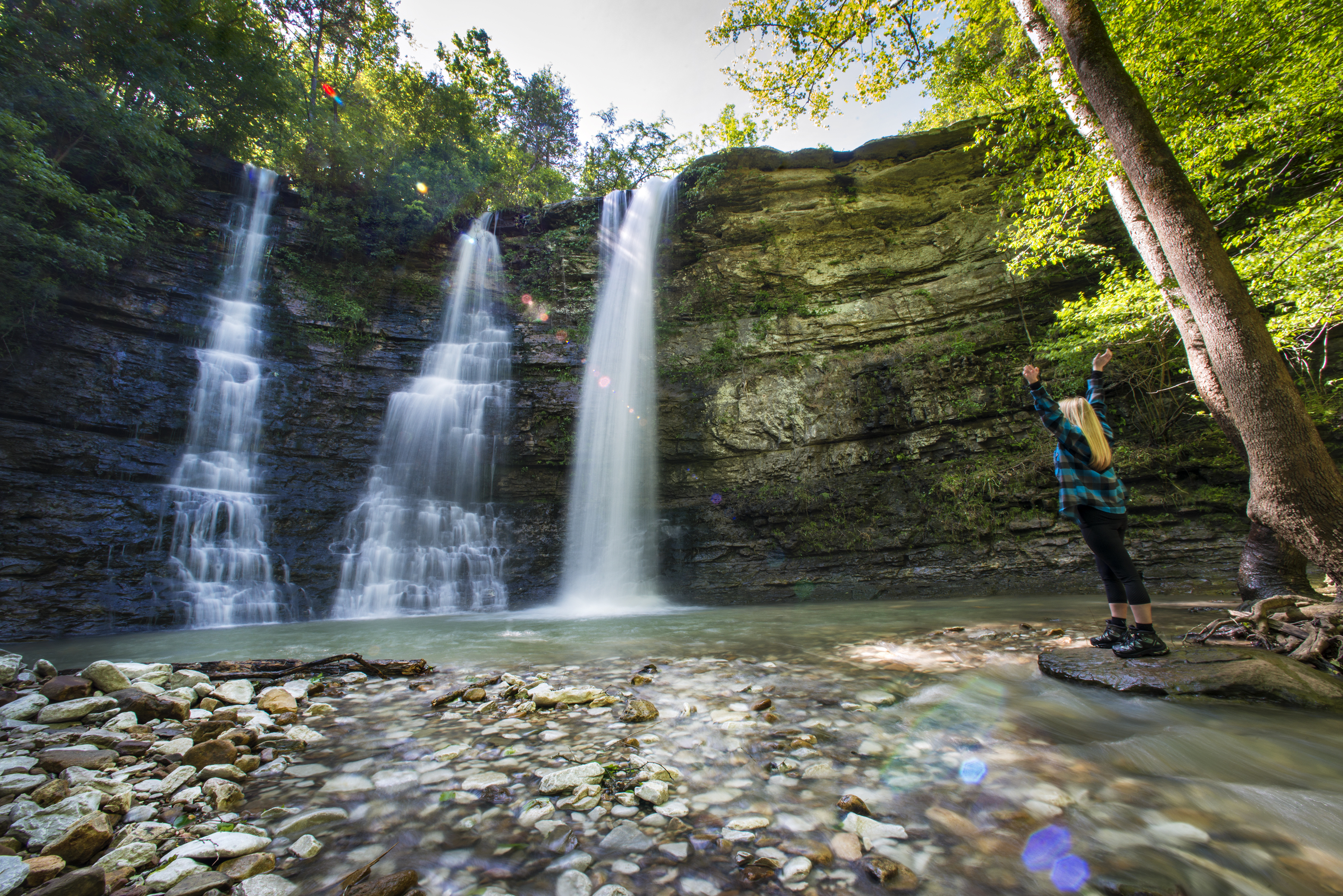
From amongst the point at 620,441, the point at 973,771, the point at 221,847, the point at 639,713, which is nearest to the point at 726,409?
the point at 620,441

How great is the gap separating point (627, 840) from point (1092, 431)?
4.22 m

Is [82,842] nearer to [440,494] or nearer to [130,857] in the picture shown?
[130,857]

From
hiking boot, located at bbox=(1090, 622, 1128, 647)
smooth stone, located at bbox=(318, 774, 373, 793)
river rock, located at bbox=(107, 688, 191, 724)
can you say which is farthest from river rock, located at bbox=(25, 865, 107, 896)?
hiking boot, located at bbox=(1090, 622, 1128, 647)

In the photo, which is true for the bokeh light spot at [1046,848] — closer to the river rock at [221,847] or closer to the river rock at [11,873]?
the river rock at [221,847]

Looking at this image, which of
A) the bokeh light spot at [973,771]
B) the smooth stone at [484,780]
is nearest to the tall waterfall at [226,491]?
the smooth stone at [484,780]

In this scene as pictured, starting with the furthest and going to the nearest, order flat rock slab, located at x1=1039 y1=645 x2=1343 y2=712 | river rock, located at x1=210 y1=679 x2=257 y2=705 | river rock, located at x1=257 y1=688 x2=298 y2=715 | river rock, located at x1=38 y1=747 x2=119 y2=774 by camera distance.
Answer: river rock, located at x1=210 y1=679 x2=257 y2=705
river rock, located at x1=257 y1=688 x2=298 y2=715
flat rock slab, located at x1=1039 y1=645 x2=1343 y2=712
river rock, located at x1=38 y1=747 x2=119 y2=774

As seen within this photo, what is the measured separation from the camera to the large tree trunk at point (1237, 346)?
356 centimetres

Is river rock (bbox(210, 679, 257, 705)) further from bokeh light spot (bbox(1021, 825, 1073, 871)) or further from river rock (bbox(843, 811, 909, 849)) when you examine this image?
bokeh light spot (bbox(1021, 825, 1073, 871))

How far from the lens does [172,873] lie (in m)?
1.42

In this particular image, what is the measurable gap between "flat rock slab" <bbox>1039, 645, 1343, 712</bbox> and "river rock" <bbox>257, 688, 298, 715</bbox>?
519cm

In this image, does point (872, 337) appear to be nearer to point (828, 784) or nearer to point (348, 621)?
point (828, 784)

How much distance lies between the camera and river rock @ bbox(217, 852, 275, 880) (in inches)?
56.4

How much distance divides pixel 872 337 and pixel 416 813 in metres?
13.4

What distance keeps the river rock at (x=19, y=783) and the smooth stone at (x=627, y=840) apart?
2399 millimetres
